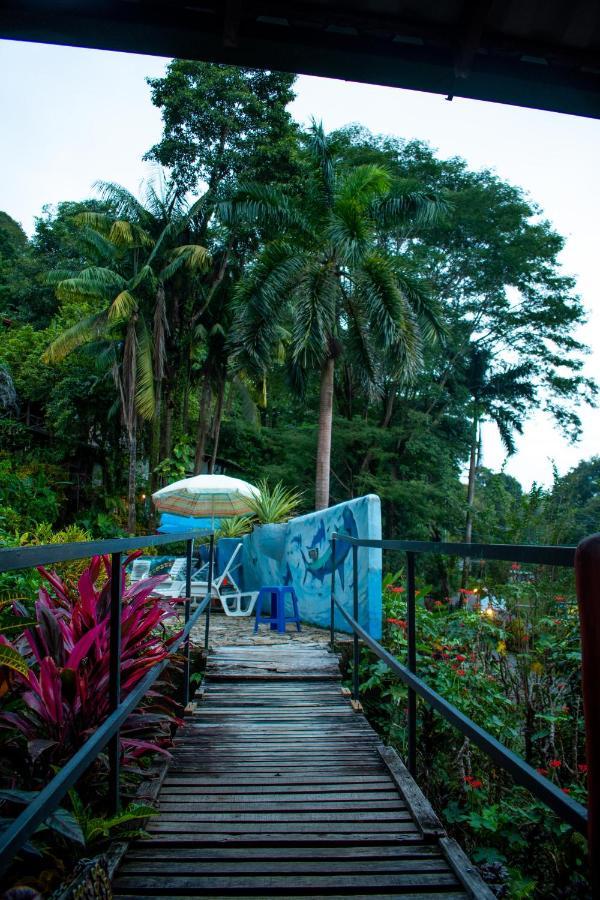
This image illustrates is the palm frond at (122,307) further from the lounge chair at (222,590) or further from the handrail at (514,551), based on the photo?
the handrail at (514,551)

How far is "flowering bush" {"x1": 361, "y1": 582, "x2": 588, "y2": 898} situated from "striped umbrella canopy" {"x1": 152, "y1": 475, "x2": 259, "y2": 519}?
5.99m

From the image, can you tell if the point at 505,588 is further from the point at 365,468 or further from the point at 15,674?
the point at 365,468

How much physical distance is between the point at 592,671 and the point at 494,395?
25.3 metres

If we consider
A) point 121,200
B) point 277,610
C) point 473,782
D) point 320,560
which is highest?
point 121,200

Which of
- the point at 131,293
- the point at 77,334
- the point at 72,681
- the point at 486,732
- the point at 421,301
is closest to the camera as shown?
the point at 486,732

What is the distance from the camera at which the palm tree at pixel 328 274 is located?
47.4 ft

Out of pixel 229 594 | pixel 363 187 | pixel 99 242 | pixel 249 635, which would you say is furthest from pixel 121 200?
pixel 249 635

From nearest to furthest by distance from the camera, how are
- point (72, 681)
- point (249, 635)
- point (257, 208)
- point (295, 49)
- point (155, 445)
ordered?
point (295, 49)
point (72, 681)
point (249, 635)
point (257, 208)
point (155, 445)

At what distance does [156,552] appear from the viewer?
18.0 m

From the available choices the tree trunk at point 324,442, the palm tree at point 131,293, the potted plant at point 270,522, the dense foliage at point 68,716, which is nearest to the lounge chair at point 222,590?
the potted plant at point 270,522

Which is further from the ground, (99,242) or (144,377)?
(99,242)

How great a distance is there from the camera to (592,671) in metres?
0.67

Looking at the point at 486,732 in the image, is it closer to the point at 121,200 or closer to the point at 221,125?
the point at 121,200

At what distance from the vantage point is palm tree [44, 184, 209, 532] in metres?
19.3
